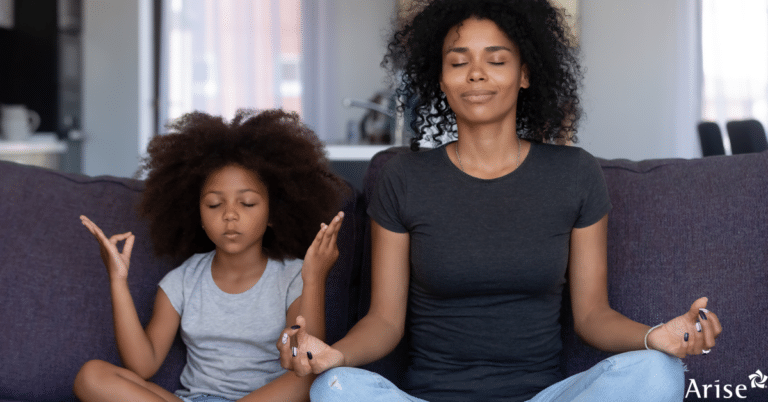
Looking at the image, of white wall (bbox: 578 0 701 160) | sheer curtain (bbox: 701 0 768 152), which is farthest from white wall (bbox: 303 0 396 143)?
sheer curtain (bbox: 701 0 768 152)

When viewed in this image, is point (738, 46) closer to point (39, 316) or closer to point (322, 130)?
point (322, 130)

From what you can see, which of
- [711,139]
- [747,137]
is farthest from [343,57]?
[747,137]

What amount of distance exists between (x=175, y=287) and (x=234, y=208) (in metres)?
0.22

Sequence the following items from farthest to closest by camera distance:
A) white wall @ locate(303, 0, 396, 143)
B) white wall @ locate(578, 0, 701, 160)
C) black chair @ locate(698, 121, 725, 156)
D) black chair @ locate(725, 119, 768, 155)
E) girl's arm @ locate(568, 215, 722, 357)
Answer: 1. white wall @ locate(303, 0, 396, 143)
2. white wall @ locate(578, 0, 701, 160)
3. black chair @ locate(698, 121, 725, 156)
4. black chair @ locate(725, 119, 768, 155)
5. girl's arm @ locate(568, 215, 722, 357)

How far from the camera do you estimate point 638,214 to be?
1.43 m

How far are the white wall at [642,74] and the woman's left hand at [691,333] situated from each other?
3515 mm

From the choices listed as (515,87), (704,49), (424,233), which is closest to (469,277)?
(424,233)

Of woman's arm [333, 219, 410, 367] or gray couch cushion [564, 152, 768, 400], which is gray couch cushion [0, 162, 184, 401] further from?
gray couch cushion [564, 152, 768, 400]

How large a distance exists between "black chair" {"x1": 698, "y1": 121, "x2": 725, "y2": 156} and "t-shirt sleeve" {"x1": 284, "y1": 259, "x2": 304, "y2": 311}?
2632 mm

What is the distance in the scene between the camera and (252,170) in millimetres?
1420

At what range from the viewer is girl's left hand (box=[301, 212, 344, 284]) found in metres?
1.22

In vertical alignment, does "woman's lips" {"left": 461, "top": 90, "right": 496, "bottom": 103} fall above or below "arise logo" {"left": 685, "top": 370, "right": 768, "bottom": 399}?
above

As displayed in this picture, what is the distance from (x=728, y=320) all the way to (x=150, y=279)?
122 cm

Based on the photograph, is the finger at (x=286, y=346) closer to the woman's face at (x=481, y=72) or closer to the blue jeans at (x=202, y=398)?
the blue jeans at (x=202, y=398)
